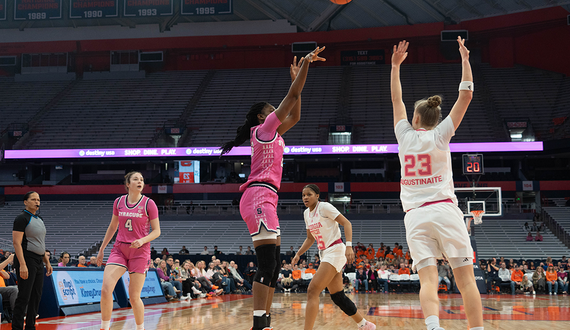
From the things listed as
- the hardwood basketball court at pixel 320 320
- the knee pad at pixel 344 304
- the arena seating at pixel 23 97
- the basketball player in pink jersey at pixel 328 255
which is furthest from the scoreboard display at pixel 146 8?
the knee pad at pixel 344 304

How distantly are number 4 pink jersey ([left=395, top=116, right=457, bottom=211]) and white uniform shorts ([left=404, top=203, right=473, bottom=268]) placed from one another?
8cm

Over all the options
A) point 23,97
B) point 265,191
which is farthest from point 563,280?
point 23,97

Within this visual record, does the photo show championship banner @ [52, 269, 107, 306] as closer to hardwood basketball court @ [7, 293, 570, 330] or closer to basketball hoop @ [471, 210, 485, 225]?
hardwood basketball court @ [7, 293, 570, 330]

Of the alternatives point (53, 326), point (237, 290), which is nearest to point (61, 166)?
point (237, 290)

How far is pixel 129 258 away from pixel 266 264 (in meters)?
2.04

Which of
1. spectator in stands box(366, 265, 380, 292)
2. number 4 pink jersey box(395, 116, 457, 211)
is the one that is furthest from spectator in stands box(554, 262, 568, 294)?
number 4 pink jersey box(395, 116, 457, 211)

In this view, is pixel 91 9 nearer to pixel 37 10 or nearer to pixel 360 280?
pixel 37 10

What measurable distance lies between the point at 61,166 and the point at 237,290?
24112 millimetres

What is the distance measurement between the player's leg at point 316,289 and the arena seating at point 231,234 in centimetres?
2019

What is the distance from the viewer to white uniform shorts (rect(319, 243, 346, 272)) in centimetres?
571

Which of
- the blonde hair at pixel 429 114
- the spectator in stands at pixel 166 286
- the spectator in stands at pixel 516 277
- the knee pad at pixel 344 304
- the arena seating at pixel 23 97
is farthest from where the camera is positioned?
the arena seating at pixel 23 97

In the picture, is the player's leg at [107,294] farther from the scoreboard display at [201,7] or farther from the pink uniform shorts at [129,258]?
the scoreboard display at [201,7]

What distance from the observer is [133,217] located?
17.5 feet

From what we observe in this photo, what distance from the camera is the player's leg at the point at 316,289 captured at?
17.1ft
